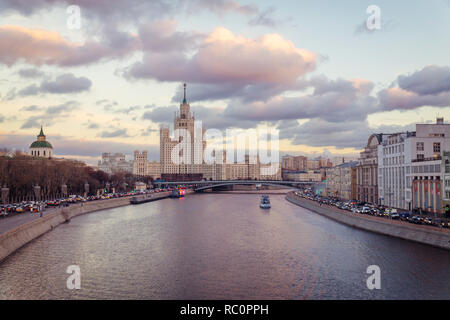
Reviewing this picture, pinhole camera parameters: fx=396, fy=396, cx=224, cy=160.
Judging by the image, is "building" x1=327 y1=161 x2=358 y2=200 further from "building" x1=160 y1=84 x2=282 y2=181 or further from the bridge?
"building" x1=160 y1=84 x2=282 y2=181

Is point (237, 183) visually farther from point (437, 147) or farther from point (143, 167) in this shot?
point (143, 167)

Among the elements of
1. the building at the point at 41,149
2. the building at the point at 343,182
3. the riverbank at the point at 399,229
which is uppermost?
the building at the point at 41,149

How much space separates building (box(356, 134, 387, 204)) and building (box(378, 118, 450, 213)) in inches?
144

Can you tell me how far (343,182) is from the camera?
6950 cm

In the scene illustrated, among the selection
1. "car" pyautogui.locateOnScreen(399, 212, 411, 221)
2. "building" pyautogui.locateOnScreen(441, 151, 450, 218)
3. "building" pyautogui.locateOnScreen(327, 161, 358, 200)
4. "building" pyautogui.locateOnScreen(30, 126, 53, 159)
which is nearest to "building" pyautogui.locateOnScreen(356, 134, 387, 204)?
"building" pyautogui.locateOnScreen(327, 161, 358, 200)

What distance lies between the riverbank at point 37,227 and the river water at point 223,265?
0.66 m

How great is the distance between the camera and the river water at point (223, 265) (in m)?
18.8

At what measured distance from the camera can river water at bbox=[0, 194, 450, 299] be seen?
18.8m

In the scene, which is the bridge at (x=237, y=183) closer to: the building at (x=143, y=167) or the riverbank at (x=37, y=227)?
the riverbank at (x=37, y=227)

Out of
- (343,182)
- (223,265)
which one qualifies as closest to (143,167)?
(343,182)

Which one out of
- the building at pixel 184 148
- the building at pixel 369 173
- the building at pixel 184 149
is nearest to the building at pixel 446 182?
the building at pixel 369 173

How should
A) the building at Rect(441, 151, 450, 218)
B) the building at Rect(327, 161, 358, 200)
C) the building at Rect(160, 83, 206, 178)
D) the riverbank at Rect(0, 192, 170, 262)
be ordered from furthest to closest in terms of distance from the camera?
the building at Rect(160, 83, 206, 178)
the building at Rect(327, 161, 358, 200)
the building at Rect(441, 151, 450, 218)
the riverbank at Rect(0, 192, 170, 262)

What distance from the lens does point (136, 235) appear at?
35.1m
